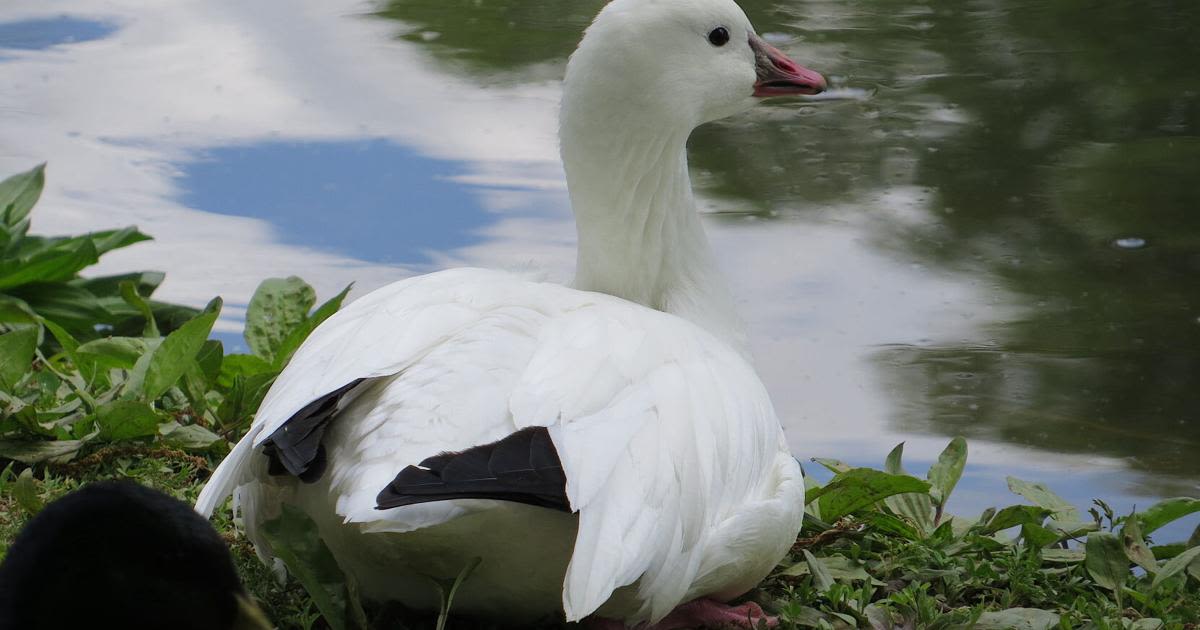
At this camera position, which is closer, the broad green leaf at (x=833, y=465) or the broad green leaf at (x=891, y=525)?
the broad green leaf at (x=891, y=525)

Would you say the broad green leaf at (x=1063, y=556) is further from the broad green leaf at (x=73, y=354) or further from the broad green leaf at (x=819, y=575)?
the broad green leaf at (x=73, y=354)

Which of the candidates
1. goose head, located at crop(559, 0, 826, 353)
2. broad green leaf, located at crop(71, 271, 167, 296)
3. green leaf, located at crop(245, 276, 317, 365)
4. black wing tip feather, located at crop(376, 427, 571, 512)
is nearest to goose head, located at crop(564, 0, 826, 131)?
goose head, located at crop(559, 0, 826, 353)

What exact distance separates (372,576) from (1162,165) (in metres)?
5.18

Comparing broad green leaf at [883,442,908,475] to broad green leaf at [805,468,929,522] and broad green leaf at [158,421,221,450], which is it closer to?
broad green leaf at [805,468,929,522]

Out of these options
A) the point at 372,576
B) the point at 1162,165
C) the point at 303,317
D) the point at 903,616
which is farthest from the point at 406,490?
the point at 1162,165


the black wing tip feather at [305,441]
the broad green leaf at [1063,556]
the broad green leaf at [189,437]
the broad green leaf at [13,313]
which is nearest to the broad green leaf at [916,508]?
the broad green leaf at [1063,556]

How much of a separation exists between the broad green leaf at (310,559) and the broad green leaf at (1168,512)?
193 centimetres

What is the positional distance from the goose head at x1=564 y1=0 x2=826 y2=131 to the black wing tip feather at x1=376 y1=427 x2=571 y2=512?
3.81ft

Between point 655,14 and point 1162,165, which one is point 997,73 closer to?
point 1162,165

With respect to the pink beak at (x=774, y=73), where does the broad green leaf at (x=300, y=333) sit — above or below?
below

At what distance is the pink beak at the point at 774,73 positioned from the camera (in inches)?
137

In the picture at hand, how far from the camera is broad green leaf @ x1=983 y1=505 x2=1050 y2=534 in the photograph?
3.37m

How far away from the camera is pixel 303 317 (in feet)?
14.5

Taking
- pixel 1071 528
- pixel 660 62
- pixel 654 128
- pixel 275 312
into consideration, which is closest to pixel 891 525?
pixel 1071 528
